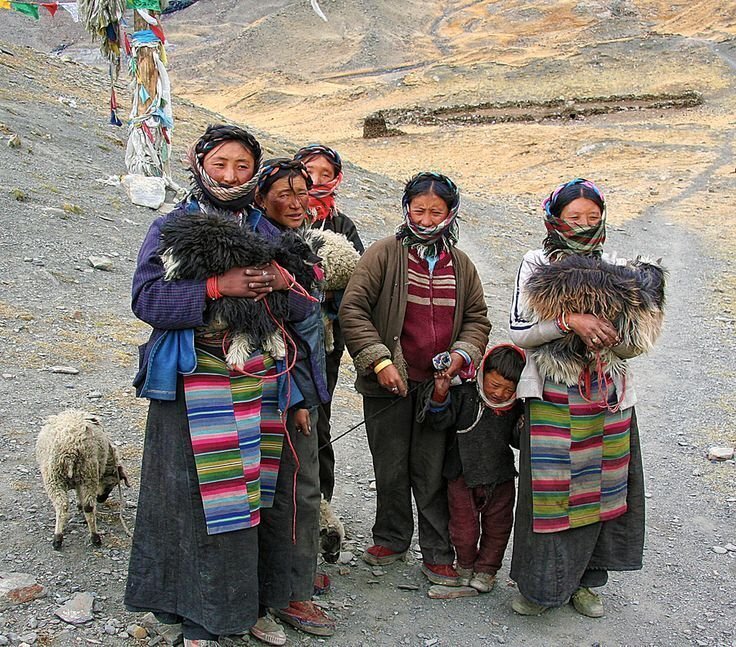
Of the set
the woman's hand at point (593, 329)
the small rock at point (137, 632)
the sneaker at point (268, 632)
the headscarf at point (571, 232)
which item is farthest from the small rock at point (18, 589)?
the headscarf at point (571, 232)

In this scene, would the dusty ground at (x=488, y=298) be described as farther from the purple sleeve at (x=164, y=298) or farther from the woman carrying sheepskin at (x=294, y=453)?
the purple sleeve at (x=164, y=298)

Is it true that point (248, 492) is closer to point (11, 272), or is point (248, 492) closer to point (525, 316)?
point (525, 316)

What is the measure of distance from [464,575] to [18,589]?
1.85 metres

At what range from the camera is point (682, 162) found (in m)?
20.4

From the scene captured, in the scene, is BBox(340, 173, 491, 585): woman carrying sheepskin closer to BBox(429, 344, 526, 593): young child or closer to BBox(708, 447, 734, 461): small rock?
BBox(429, 344, 526, 593): young child

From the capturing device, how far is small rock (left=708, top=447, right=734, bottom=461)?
17.5 feet

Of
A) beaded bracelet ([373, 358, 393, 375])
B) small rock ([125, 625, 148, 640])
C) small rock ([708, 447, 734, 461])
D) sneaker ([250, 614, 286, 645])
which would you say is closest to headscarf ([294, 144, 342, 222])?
beaded bracelet ([373, 358, 393, 375])

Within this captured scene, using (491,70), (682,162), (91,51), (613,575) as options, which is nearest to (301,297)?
(613,575)

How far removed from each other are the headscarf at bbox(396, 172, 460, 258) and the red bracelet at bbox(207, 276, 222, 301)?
40.3 inches

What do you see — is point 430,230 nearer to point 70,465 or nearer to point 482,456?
point 482,456

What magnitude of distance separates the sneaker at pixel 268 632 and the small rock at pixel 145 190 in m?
7.80

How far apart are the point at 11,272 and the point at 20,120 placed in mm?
5855

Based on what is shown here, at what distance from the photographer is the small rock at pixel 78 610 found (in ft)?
9.91

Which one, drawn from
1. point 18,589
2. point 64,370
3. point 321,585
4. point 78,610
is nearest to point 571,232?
point 321,585
